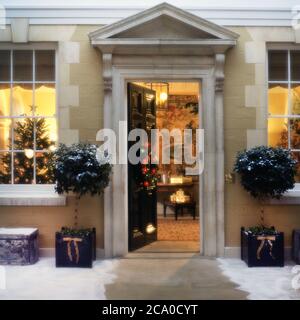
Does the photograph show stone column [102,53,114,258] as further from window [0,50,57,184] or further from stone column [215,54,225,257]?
stone column [215,54,225,257]

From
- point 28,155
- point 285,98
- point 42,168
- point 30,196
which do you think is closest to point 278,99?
point 285,98

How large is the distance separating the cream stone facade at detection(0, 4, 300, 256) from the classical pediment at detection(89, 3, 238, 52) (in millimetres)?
158

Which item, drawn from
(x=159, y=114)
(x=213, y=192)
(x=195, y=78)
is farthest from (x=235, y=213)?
(x=159, y=114)

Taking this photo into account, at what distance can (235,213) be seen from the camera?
6.97 meters

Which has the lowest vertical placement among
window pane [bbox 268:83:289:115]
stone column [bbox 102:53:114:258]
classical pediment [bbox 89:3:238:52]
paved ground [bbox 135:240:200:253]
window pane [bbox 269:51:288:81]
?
paved ground [bbox 135:240:200:253]

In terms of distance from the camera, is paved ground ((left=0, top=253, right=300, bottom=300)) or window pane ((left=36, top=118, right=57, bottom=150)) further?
window pane ((left=36, top=118, right=57, bottom=150))

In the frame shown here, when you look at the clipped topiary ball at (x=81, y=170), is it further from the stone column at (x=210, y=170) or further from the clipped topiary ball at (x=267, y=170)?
the clipped topiary ball at (x=267, y=170)

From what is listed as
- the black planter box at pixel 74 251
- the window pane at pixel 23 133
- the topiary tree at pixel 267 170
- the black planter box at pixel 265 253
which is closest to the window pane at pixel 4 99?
the window pane at pixel 23 133

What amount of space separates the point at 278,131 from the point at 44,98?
3.68 metres

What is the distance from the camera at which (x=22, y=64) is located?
281 inches

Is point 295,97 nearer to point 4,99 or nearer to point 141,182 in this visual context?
point 141,182

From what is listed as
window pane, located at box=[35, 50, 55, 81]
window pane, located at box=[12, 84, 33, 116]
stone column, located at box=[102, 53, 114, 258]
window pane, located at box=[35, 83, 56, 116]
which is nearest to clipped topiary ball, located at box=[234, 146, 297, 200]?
stone column, located at box=[102, 53, 114, 258]

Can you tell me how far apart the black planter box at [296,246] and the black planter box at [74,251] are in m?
2.92

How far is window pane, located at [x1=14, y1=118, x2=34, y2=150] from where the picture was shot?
23.4 ft
